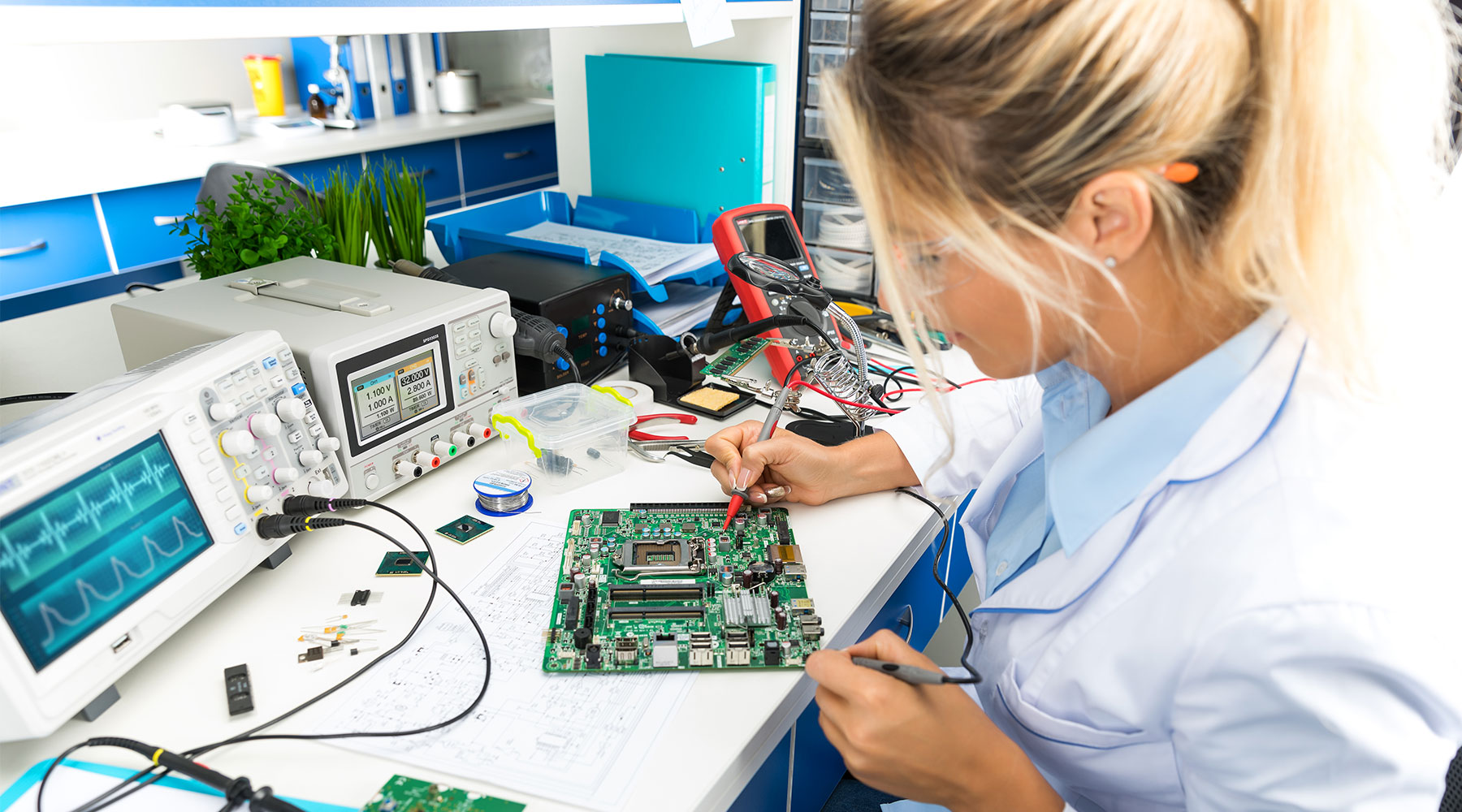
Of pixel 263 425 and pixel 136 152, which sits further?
pixel 136 152

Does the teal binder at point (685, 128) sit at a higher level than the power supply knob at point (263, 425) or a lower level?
higher

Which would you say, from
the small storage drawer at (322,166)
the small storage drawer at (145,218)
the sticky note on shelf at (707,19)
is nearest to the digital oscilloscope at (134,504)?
the sticky note on shelf at (707,19)

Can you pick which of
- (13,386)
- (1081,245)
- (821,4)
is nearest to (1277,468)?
(1081,245)

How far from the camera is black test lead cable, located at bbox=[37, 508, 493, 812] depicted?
2.36ft

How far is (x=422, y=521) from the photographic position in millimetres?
1103

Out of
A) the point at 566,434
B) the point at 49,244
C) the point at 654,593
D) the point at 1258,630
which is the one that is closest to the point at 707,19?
the point at 566,434

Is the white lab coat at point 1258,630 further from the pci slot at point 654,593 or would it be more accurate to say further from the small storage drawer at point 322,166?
the small storage drawer at point 322,166

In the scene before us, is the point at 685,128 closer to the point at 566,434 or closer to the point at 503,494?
the point at 566,434

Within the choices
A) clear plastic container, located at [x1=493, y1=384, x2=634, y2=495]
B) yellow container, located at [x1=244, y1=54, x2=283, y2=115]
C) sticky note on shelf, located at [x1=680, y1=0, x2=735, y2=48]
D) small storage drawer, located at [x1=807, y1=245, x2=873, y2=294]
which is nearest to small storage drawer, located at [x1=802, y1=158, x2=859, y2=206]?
small storage drawer, located at [x1=807, y1=245, x2=873, y2=294]

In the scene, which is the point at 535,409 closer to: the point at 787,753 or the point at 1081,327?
the point at 787,753

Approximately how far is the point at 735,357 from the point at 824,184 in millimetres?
603

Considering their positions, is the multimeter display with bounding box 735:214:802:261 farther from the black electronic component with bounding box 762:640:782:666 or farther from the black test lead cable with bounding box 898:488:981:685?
the black electronic component with bounding box 762:640:782:666

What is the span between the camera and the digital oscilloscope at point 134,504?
2.30 ft

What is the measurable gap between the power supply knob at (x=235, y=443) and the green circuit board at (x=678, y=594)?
365 mm
